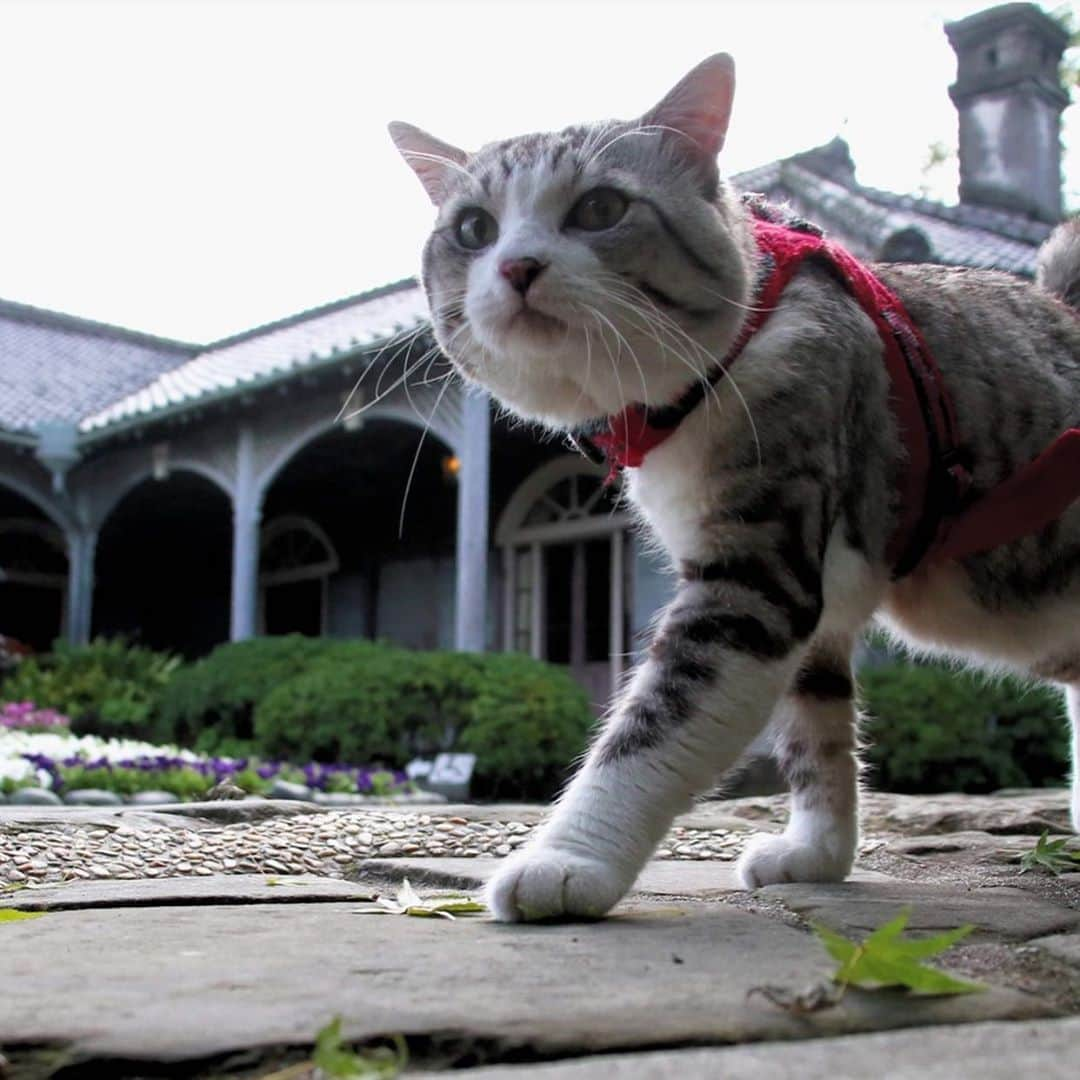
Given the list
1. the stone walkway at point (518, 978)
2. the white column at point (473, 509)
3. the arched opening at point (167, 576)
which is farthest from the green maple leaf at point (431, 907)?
the arched opening at point (167, 576)

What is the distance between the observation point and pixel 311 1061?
1.05 meters

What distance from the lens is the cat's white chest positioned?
212 cm

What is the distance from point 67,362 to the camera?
57.2 feet

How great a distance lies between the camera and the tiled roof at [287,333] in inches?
399

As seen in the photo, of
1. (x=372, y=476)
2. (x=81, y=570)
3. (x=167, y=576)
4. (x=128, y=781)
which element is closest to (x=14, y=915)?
(x=128, y=781)

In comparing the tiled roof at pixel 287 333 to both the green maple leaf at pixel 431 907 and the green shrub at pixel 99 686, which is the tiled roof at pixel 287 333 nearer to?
the green shrub at pixel 99 686

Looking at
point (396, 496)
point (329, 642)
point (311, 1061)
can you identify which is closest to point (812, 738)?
point (311, 1061)

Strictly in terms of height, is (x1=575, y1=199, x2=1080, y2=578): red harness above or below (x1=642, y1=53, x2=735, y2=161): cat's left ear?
below

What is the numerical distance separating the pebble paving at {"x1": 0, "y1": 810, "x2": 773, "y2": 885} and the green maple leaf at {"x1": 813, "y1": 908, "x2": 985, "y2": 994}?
67.6 inches

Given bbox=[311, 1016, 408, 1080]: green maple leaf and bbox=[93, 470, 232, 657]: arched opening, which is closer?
bbox=[311, 1016, 408, 1080]: green maple leaf

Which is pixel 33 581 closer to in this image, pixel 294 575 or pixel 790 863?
pixel 294 575

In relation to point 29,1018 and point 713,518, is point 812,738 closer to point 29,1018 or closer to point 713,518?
point 713,518

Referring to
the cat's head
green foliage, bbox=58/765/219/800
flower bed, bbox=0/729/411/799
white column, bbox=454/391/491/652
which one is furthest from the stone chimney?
the cat's head

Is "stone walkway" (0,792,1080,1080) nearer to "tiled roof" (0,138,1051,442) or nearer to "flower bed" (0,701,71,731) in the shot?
"tiled roof" (0,138,1051,442)
